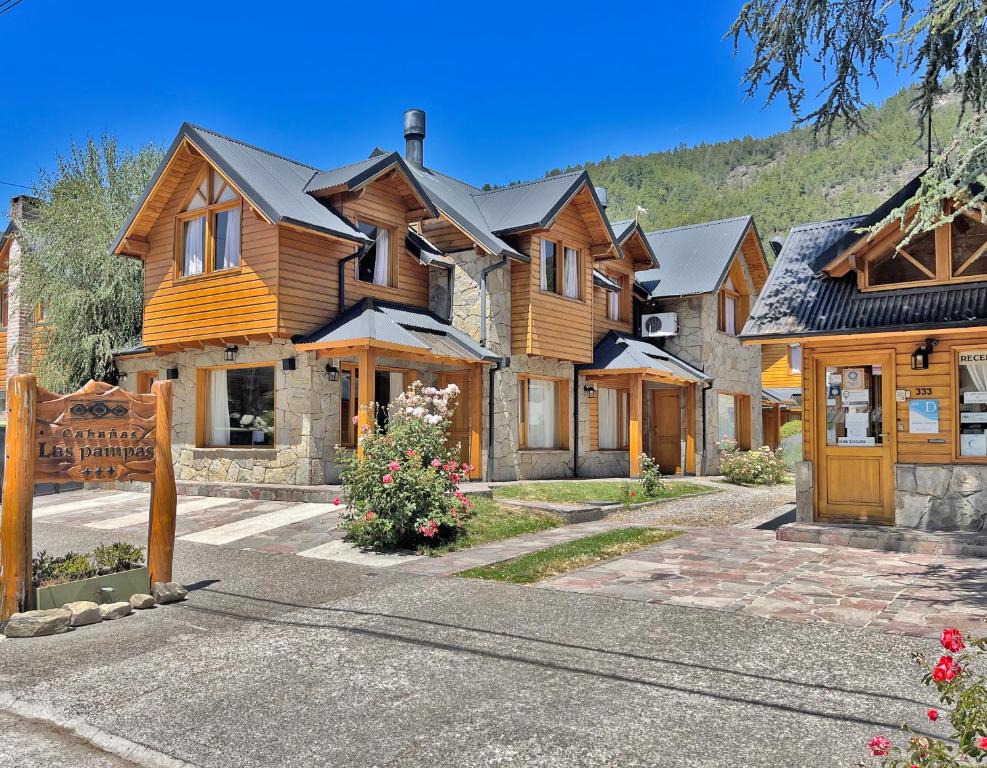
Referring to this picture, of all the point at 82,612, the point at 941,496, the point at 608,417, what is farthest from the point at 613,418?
the point at 82,612

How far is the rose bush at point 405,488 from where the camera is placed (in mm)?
10734

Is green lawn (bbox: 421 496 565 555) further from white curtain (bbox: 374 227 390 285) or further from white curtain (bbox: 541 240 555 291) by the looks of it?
white curtain (bbox: 541 240 555 291)

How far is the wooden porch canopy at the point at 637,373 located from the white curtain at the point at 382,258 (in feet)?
18.9

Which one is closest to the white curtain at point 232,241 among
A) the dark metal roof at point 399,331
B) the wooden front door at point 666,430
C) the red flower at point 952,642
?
the dark metal roof at point 399,331

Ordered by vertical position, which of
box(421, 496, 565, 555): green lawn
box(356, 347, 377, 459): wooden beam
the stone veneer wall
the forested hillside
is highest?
the forested hillside

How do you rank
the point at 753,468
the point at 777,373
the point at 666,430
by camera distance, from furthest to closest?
the point at 777,373 < the point at 666,430 < the point at 753,468

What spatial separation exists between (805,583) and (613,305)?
15.7 m

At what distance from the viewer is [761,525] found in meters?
13.3

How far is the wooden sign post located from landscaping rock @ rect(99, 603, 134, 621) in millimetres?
511

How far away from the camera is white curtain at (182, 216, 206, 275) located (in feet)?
57.3

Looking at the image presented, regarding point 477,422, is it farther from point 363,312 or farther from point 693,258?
point 693,258

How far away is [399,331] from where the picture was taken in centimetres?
1586

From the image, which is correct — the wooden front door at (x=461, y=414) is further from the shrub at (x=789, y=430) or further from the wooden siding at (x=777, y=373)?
the wooden siding at (x=777, y=373)

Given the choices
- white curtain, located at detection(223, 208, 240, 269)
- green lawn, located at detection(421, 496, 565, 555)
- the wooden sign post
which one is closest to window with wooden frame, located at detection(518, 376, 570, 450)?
green lawn, located at detection(421, 496, 565, 555)
